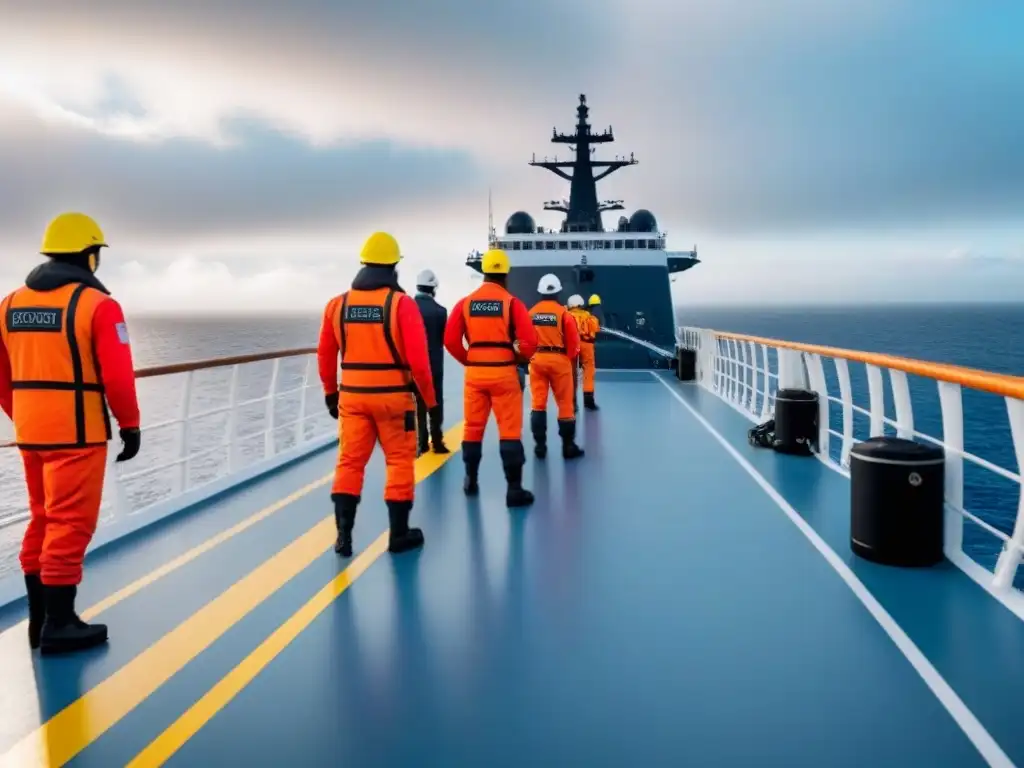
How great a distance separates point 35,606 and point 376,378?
2.23 metres

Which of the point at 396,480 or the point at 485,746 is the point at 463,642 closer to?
the point at 485,746

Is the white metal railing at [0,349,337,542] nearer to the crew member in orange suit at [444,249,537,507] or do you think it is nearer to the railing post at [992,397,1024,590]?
the crew member in orange suit at [444,249,537,507]

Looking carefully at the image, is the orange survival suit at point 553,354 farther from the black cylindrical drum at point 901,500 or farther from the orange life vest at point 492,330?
the black cylindrical drum at point 901,500

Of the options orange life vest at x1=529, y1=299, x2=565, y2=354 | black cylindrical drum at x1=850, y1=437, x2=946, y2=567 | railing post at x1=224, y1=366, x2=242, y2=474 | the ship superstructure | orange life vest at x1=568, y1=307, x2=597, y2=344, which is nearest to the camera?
black cylindrical drum at x1=850, y1=437, x2=946, y2=567

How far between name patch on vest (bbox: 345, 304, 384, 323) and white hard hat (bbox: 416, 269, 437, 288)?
3.57m

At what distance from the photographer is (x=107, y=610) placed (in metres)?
4.33

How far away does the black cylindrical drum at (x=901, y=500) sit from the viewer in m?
4.85

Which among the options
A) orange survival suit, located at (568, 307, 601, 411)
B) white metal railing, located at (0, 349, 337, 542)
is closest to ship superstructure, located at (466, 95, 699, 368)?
white metal railing, located at (0, 349, 337, 542)

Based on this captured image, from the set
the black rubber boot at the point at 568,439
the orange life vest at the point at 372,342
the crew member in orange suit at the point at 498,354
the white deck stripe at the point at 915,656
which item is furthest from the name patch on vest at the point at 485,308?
the white deck stripe at the point at 915,656

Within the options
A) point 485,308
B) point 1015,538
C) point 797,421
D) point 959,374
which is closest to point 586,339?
point 797,421

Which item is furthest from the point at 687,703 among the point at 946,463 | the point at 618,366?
the point at 618,366

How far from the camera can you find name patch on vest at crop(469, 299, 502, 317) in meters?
6.57

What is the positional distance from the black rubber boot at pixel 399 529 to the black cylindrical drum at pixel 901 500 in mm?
3043

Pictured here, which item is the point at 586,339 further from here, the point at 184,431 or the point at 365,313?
the point at 365,313
